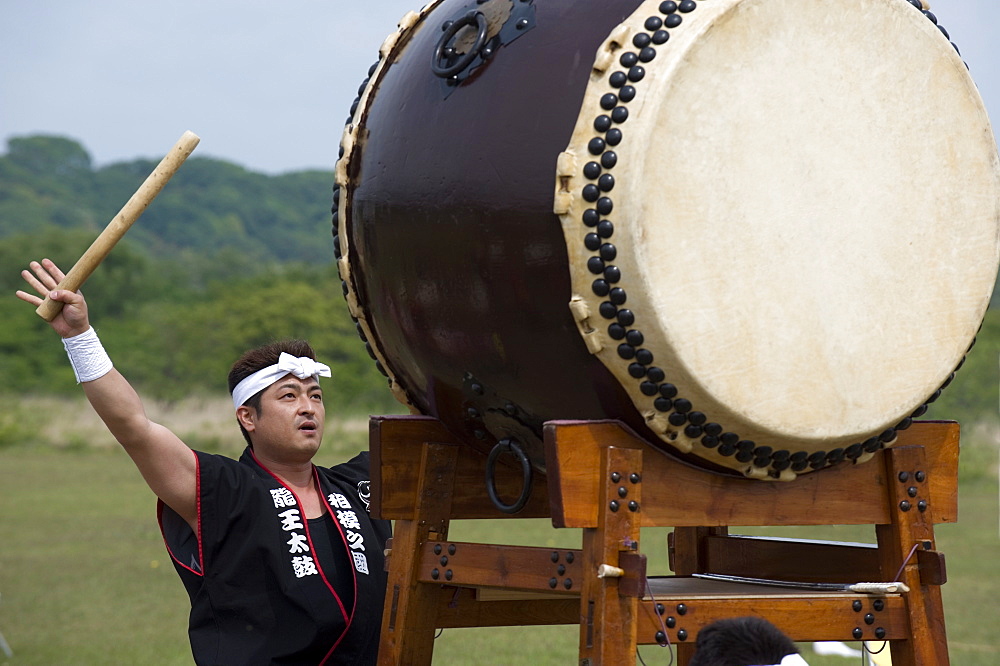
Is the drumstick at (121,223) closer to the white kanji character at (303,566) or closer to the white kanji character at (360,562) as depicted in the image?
the white kanji character at (303,566)

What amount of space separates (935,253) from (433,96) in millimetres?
958

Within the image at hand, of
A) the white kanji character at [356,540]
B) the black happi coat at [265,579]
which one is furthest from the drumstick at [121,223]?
the white kanji character at [356,540]

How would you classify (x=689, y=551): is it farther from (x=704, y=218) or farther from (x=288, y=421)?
(x=704, y=218)

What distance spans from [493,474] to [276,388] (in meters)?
0.75

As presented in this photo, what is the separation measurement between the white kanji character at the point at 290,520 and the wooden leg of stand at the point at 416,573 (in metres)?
0.32

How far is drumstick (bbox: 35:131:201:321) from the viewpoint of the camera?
2553 mm

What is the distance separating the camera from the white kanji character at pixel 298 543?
3.02 m

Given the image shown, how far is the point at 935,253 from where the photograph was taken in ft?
7.72

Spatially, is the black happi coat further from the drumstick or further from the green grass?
the green grass

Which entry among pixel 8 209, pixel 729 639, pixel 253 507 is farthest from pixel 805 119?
pixel 8 209

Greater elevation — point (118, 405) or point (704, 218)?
point (704, 218)

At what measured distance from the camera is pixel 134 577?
8.42 metres

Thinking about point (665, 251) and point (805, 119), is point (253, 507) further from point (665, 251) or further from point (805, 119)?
point (805, 119)

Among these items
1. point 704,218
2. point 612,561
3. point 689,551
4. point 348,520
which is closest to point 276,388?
point 348,520
